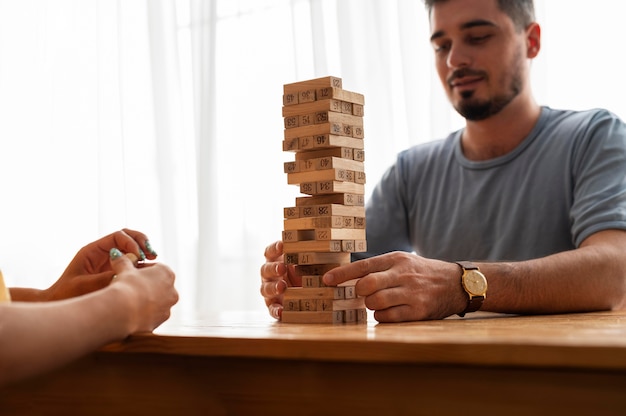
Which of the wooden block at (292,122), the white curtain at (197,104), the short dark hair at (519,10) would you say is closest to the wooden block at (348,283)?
the wooden block at (292,122)

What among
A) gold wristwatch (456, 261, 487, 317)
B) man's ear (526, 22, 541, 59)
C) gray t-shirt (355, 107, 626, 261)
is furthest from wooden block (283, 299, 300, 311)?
man's ear (526, 22, 541, 59)

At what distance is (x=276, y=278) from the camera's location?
1835 mm

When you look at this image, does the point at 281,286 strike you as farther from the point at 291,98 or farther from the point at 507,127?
the point at 507,127

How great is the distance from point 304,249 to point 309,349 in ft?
1.56

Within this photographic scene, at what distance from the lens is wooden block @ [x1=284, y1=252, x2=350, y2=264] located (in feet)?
5.02

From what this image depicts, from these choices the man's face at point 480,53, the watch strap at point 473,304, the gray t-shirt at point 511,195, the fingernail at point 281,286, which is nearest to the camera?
the watch strap at point 473,304

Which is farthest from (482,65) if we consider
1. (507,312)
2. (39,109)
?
(39,109)

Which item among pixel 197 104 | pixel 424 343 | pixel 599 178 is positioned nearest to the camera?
pixel 424 343

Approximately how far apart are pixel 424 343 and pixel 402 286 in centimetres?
50

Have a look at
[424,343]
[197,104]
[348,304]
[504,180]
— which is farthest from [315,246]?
[197,104]

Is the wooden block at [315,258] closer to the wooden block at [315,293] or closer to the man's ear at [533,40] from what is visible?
the wooden block at [315,293]

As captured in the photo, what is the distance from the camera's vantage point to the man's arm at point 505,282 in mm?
1479

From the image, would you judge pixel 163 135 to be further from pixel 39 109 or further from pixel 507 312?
pixel 507 312

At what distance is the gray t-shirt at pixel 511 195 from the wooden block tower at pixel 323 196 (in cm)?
75
